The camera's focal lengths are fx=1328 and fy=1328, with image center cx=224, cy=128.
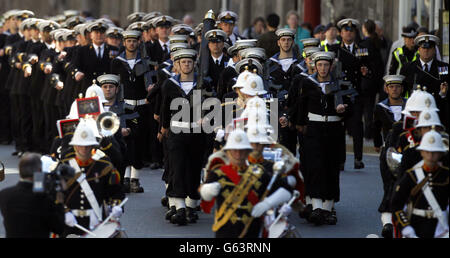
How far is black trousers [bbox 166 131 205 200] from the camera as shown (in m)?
15.7

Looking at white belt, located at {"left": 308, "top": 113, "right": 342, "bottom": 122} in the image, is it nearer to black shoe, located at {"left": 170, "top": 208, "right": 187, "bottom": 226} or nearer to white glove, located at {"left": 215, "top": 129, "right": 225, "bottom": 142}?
white glove, located at {"left": 215, "top": 129, "right": 225, "bottom": 142}

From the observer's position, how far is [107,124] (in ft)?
45.7

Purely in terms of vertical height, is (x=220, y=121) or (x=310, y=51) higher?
(x=310, y=51)

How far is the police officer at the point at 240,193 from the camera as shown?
1163 centimetres

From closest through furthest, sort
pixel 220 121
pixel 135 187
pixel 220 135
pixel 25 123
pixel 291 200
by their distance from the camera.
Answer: pixel 291 200
pixel 220 135
pixel 220 121
pixel 135 187
pixel 25 123

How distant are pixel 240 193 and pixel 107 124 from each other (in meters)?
2.70

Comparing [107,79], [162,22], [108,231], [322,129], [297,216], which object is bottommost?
[297,216]

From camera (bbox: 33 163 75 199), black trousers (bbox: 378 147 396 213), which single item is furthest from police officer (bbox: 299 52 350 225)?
camera (bbox: 33 163 75 199)

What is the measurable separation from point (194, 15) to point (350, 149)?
19392 millimetres

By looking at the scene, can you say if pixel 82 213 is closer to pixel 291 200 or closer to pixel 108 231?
pixel 108 231

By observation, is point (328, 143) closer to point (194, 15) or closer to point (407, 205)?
point (407, 205)

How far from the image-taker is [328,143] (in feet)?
52.3

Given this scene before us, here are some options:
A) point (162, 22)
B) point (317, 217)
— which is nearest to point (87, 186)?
point (317, 217)
